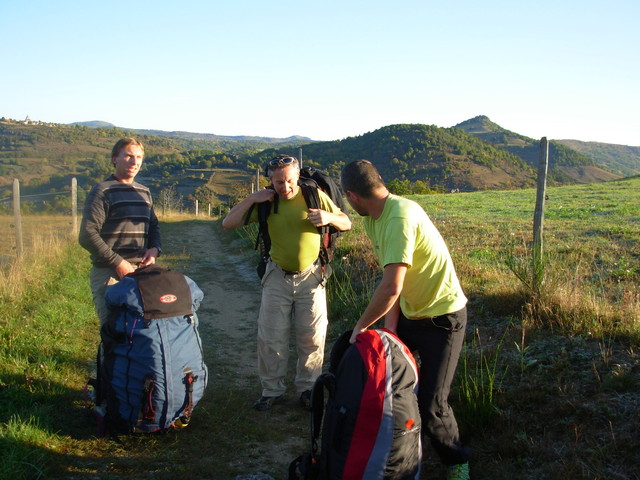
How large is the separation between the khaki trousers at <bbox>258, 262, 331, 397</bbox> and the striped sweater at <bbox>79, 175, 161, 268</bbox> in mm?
1042

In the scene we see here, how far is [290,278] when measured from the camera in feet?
13.5

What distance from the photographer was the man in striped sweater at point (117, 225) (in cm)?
372

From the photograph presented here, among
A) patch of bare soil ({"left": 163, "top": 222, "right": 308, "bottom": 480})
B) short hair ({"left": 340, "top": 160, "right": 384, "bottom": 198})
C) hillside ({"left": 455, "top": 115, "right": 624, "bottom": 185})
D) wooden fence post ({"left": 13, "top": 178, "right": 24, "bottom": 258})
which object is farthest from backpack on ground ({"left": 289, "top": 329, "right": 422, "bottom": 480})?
hillside ({"left": 455, "top": 115, "right": 624, "bottom": 185})

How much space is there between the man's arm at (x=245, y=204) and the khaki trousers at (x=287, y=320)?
50cm

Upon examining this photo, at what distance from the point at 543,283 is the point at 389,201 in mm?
2384

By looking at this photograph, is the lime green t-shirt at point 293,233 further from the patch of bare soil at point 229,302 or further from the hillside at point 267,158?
the hillside at point 267,158

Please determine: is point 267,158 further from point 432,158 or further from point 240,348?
point 240,348

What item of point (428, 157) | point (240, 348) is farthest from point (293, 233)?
point (428, 157)

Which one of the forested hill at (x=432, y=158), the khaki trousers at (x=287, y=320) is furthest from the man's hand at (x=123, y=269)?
the forested hill at (x=432, y=158)

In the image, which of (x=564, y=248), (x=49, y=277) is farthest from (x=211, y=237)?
(x=564, y=248)

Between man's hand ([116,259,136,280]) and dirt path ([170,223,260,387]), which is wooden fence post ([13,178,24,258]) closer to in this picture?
dirt path ([170,223,260,387])

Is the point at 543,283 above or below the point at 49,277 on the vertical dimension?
above

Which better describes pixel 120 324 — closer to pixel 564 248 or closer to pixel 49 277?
pixel 49 277

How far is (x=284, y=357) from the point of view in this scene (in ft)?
14.0
